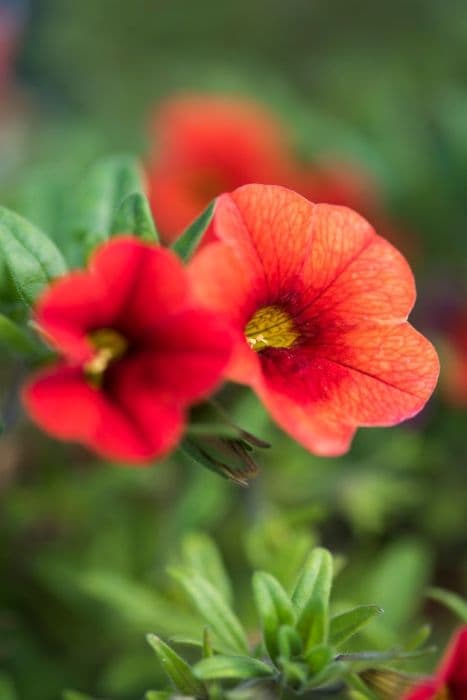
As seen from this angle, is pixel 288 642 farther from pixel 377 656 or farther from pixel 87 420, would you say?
pixel 87 420

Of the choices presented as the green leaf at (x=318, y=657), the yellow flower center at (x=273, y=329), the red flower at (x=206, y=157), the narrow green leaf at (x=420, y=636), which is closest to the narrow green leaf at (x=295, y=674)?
the green leaf at (x=318, y=657)

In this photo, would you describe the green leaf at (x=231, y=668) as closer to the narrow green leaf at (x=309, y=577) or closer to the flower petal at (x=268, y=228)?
the narrow green leaf at (x=309, y=577)

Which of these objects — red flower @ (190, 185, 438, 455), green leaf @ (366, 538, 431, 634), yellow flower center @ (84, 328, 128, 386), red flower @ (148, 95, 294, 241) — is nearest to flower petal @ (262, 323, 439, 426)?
red flower @ (190, 185, 438, 455)

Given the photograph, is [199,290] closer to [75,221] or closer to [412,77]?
[75,221]

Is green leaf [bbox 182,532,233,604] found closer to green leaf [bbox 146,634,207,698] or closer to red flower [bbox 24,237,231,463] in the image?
green leaf [bbox 146,634,207,698]

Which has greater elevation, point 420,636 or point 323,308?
point 323,308

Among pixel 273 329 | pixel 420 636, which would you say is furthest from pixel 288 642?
pixel 273 329
